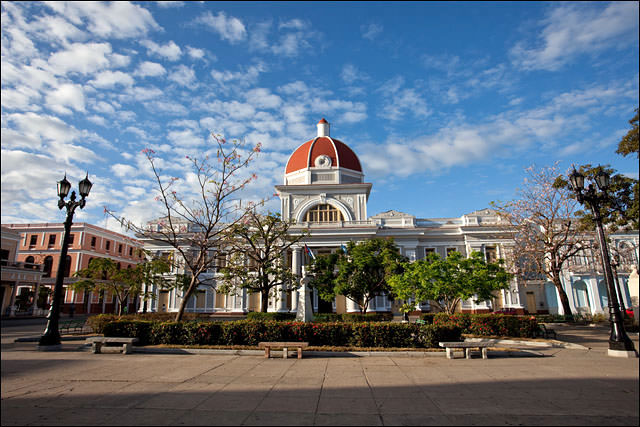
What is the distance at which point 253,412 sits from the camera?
19.4 feet

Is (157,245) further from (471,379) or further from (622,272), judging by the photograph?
(622,272)

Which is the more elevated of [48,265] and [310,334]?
[48,265]

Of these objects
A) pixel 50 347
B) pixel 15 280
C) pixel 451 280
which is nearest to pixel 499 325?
pixel 451 280

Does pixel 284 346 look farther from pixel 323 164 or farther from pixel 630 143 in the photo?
pixel 323 164

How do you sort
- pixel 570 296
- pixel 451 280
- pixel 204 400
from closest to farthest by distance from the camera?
pixel 204 400, pixel 451 280, pixel 570 296

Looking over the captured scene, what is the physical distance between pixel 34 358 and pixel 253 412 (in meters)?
9.64

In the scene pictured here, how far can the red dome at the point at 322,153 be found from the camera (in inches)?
1633

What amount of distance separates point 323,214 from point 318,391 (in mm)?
32922

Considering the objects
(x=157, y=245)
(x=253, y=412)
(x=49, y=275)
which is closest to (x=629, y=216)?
(x=253, y=412)

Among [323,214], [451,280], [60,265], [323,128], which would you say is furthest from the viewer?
[323,128]

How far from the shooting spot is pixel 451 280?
18234 millimetres

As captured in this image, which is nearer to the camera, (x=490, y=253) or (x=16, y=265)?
(x=490, y=253)

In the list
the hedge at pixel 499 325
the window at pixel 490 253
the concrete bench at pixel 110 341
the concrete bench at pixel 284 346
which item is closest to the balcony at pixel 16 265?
the concrete bench at pixel 110 341

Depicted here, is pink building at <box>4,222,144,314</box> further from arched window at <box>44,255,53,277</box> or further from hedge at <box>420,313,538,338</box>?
hedge at <box>420,313,538,338</box>
